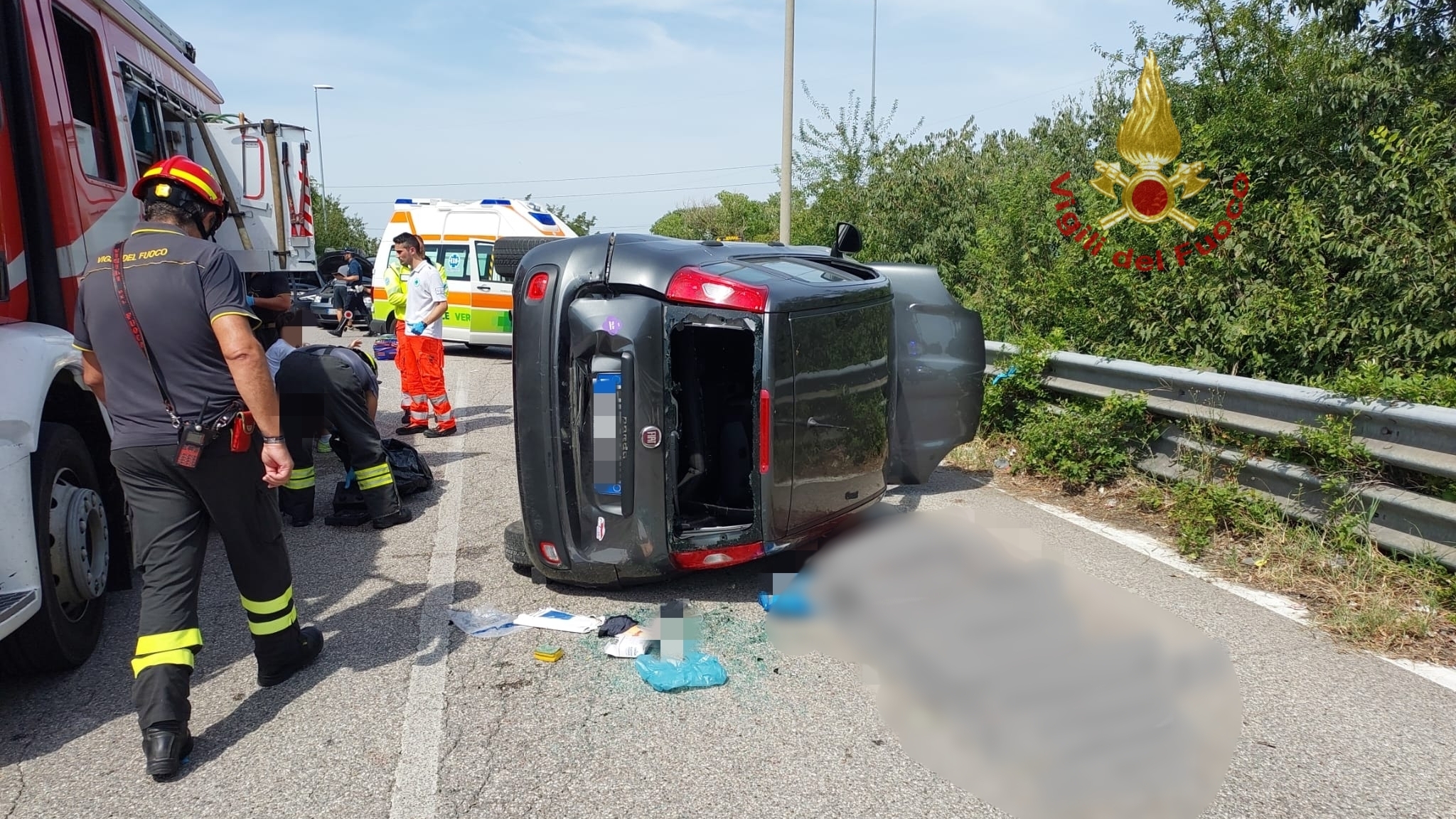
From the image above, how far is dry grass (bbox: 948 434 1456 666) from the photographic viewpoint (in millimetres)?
3879

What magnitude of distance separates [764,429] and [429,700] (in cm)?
167

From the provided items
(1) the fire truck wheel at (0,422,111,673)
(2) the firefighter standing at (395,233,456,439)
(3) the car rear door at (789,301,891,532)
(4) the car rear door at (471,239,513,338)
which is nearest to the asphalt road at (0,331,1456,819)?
(1) the fire truck wheel at (0,422,111,673)

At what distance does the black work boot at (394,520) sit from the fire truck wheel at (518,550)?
125 centimetres

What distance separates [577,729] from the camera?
10.7 ft

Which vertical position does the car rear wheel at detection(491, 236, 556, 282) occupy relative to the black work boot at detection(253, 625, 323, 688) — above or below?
above

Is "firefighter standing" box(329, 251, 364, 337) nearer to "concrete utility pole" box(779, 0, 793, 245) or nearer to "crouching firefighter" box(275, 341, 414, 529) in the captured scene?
"concrete utility pole" box(779, 0, 793, 245)

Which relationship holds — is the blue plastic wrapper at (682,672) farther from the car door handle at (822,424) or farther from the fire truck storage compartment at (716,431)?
the car door handle at (822,424)

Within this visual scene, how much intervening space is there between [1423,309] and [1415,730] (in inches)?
137

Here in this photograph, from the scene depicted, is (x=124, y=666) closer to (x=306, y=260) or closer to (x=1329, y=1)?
(x=306, y=260)

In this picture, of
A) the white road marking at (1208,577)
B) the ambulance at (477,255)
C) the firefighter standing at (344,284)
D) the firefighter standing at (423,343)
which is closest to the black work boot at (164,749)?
the white road marking at (1208,577)

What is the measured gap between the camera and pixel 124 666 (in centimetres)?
386

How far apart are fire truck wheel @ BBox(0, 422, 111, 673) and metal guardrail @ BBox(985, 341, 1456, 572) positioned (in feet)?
18.2

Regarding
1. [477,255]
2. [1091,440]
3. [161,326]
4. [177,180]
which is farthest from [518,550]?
[477,255]

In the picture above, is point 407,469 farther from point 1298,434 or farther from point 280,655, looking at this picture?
point 1298,434
